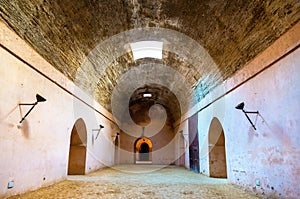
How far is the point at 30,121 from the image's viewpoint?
4.36 meters

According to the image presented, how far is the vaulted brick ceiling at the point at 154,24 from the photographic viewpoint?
362cm

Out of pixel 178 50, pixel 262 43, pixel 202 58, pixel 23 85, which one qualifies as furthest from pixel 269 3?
pixel 23 85

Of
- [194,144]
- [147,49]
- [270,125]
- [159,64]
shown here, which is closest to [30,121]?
[147,49]

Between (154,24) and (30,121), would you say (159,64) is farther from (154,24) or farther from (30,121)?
(30,121)

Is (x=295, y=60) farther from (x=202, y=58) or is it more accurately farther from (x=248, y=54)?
(x=202, y=58)

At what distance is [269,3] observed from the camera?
3441 millimetres

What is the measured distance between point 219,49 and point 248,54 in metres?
0.87

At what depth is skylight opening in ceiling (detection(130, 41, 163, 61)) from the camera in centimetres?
670

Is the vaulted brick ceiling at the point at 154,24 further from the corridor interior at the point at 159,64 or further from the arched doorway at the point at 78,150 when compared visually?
the arched doorway at the point at 78,150

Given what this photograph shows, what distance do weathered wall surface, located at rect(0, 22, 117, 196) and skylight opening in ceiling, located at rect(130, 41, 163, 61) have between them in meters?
2.25

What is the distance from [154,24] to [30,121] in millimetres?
3506

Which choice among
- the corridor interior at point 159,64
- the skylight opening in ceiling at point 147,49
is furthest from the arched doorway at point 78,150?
the skylight opening in ceiling at point 147,49

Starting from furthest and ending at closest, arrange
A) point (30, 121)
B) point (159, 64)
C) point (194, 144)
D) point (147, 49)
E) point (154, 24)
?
point (194, 144) → point (159, 64) → point (147, 49) → point (154, 24) → point (30, 121)

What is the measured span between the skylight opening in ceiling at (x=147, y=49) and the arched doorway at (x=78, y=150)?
295cm
